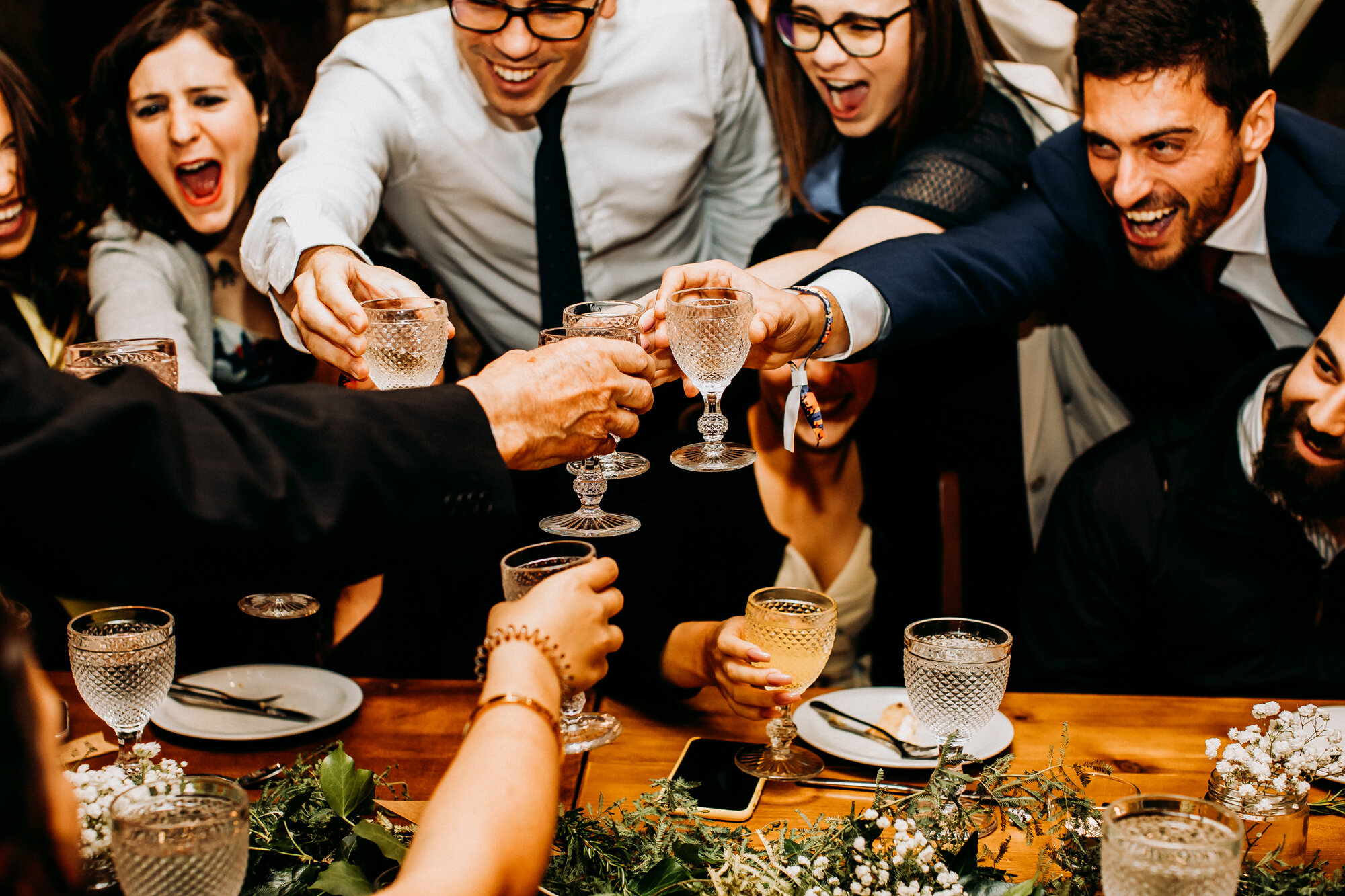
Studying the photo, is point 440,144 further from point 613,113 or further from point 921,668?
point 921,668

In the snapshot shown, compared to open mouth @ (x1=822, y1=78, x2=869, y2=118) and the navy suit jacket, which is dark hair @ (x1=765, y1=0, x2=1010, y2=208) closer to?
open mouth @ (x1=822, y1=78, x2=869, y2=118)

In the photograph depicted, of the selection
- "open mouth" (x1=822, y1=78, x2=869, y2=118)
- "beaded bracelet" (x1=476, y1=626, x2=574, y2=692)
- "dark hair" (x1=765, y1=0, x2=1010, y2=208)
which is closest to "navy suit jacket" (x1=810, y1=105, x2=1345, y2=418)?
"dark hair" (x1=765, y1=0, x2=1010, y2=208)

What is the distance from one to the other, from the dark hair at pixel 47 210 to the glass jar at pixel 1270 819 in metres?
2.73

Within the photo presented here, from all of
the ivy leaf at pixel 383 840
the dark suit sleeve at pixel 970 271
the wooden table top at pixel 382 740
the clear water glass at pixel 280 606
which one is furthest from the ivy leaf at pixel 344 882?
the dark suit sleeve at pixel 970 271

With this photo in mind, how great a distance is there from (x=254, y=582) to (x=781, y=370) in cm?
153

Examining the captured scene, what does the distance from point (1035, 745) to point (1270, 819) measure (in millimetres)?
385

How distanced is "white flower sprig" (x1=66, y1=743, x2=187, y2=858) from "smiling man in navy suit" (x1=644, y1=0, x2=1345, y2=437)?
60.0 inches

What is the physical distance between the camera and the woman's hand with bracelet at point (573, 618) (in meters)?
1.09

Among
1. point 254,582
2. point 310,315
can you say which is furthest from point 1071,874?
point 310,315

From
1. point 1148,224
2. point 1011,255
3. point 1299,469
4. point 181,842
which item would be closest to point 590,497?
point 181,842

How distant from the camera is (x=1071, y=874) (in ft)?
4.14

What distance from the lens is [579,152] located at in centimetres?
270

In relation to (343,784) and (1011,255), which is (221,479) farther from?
(1011,255)

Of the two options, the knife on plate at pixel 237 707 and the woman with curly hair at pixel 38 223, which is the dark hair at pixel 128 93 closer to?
the woman with curly hair at pixel 38 223
